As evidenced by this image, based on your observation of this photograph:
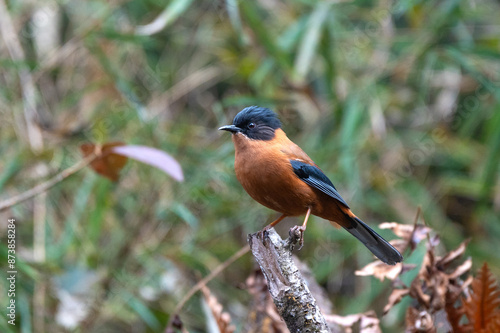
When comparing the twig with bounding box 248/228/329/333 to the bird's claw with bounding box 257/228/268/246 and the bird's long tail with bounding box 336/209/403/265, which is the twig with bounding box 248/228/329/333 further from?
the bird's long tail with bounding box 336/209/403/265

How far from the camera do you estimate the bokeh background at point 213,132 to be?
4.50 metres

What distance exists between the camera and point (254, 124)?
3145mm

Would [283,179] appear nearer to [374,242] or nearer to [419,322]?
[374,242]

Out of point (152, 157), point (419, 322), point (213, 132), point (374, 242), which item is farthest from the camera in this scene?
point (213, 132)

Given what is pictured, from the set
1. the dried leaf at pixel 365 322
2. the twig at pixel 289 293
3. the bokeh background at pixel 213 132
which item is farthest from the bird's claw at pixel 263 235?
the bokeh background at pixel 213 132

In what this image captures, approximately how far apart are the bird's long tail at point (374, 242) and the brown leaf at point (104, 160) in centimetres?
123

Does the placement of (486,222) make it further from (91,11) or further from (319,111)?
(91,11)

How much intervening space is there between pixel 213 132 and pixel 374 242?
2.61m

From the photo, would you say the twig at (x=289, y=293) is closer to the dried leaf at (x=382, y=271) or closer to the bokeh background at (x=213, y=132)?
the dried leaf at (x=382, y=271)

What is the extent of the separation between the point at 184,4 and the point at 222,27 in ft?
6.33

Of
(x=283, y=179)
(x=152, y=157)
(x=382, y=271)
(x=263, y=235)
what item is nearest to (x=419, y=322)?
(x=382, y=271)

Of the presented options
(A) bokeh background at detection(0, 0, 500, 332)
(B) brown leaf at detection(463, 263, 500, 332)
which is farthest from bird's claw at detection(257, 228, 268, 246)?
(A) bokeh background at detection(0, 0, 500, 332)

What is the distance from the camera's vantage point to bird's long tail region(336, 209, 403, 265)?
106 inches

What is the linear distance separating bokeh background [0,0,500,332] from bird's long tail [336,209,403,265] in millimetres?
1147
